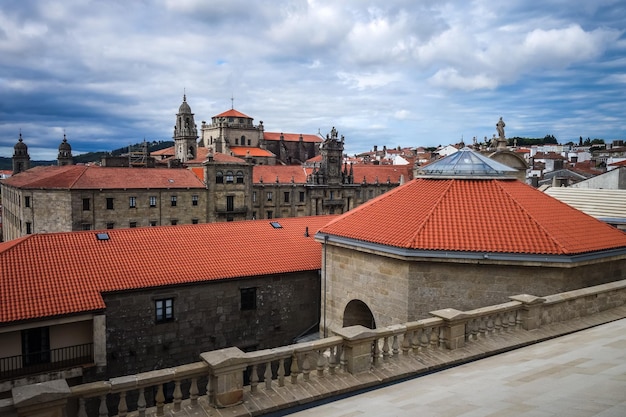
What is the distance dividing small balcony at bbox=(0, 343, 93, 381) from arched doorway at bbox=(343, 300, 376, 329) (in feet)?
30.6

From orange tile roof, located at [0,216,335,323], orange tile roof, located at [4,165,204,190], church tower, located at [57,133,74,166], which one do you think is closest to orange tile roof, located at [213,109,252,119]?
church tower, located at [57,133,74,166]

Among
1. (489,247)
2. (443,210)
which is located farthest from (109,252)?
(489,247)

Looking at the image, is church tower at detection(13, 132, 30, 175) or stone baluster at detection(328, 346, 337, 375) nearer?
stone baluster at detection(328, 346, 337, 375)

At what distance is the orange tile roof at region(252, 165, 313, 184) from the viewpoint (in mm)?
60250

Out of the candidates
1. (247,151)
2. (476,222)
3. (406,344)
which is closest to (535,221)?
(476,222)

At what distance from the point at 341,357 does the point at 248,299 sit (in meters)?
12.4

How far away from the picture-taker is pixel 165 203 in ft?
160

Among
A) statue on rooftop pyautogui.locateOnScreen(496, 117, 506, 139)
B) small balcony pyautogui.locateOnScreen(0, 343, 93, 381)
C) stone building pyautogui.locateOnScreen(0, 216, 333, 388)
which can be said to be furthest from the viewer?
statue on rooftop pyautogui.locateOnScreen(496, 117, 506, 139)

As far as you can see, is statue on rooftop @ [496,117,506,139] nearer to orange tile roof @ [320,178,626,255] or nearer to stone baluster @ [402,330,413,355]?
orange tile roof @ [320,178,626,255]

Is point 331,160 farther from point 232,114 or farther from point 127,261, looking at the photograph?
point 127,261

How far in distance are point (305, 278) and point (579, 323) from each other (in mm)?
12492

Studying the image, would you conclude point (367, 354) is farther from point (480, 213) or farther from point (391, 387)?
point (480, 213)

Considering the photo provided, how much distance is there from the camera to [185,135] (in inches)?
2803

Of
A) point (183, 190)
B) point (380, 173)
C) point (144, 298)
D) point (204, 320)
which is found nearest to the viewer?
point (144, 298)
